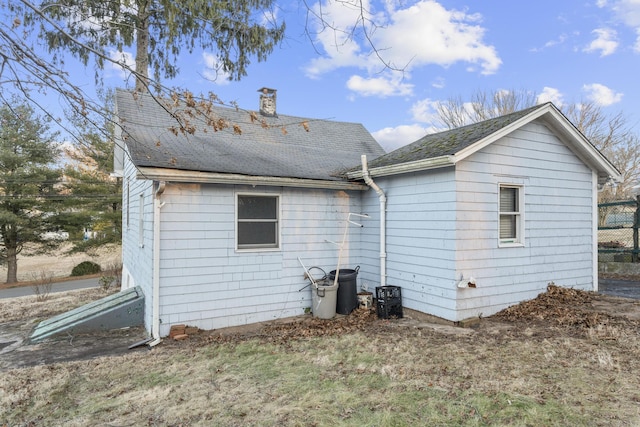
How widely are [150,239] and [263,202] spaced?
206 cm

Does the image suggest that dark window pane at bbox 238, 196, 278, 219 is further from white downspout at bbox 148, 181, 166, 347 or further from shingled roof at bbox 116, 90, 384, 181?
white downspout at bbox 148, 181, 166, 347

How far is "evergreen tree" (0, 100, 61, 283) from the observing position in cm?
1772

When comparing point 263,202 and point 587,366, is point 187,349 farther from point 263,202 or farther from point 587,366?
point 587,366

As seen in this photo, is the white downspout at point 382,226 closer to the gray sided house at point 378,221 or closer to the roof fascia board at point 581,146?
the gray sided house at point 378,221

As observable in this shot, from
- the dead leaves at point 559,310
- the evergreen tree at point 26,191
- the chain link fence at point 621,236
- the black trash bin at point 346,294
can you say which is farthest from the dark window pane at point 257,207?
the evergreen tree at point 26,191

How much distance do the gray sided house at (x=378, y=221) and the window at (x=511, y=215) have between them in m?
0.02

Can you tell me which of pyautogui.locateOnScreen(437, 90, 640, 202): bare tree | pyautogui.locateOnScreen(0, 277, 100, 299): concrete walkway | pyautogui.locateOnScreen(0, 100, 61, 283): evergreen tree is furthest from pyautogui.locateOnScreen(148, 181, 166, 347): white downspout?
pyautogui.locateOnScreen(437, 90, 640, 202): bare tree

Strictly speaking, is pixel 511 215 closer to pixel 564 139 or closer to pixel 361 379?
pixel 564 139

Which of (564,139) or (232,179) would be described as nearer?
(232,179)

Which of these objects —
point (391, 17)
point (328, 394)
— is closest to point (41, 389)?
point (328, 394)

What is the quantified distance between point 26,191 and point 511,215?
21039mm

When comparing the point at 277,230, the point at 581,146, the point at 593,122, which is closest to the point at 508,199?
the point at 581,146

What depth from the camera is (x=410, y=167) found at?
682 cm

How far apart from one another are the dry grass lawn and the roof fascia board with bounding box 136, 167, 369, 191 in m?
2.55
